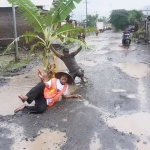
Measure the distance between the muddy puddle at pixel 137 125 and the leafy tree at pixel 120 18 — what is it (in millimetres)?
52042

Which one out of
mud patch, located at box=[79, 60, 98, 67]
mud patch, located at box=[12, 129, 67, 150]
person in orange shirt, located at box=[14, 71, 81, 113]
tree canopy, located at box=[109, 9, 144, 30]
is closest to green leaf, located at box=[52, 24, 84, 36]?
person in orange shirt, located at box=[14, 71, 81, 113]

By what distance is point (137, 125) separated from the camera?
5.33m

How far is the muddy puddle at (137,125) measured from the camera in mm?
4602

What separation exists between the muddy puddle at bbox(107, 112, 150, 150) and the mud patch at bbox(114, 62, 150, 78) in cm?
410

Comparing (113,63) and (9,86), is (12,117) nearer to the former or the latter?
(9,86)

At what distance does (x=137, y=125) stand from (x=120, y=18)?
177 ft

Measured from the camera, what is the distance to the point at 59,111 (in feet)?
20.2

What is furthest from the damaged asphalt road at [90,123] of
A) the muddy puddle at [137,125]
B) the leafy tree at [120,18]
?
the leafy tree at [120,18]

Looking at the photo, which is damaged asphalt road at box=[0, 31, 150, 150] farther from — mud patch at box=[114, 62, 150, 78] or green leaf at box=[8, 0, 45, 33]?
green leaf at box=[8, 0, 45, 33]

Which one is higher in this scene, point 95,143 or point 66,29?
point 66,29

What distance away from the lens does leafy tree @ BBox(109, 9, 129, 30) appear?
5631 centimetres

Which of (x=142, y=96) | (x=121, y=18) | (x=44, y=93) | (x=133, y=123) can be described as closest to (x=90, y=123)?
(x=133, y=123)

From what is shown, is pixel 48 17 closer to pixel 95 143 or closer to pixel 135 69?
pixel 95 143

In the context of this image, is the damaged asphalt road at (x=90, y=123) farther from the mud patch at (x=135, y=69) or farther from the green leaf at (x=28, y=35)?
the green leaf at (x=28, y=35)
